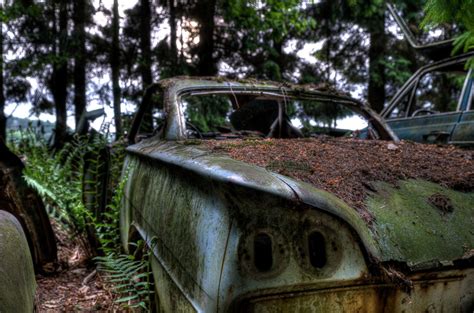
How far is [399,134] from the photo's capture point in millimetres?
4418

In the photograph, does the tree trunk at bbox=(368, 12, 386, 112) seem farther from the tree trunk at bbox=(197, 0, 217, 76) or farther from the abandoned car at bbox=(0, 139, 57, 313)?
the abandoned car at bbox=(0, 139, 57, 313)

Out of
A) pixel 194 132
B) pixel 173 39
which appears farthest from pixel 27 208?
pixel 173 39

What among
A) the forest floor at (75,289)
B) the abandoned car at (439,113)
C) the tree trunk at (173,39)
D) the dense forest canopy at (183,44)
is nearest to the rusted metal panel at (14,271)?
the forest floor at (75,289)

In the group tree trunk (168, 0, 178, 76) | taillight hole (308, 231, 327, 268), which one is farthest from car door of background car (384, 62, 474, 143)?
tree trunk (168, 0, 178, 76)

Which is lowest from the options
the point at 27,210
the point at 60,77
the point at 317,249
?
the point at 27,210

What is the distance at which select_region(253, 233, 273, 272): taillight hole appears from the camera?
119cm

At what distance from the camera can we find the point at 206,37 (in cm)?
1000

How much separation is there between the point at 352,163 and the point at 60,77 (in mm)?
12642

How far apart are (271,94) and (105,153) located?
6.30ft

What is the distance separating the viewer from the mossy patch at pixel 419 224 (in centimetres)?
133

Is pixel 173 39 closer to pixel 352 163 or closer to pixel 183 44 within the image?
pixel 183 44

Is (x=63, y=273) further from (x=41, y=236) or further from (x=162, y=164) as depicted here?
(x=162, y=164)

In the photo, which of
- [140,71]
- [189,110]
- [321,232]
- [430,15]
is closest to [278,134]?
[430,15]

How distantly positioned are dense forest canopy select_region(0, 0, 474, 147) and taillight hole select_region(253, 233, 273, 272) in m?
6.70
